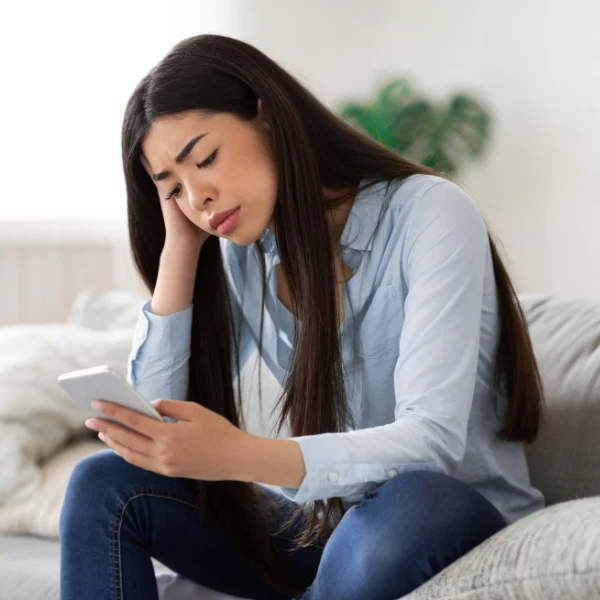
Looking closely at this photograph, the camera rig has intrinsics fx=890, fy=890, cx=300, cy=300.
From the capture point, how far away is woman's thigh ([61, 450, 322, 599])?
1028mm

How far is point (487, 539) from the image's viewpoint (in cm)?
87

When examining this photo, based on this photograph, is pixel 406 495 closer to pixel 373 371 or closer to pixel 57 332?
pixel 373 371

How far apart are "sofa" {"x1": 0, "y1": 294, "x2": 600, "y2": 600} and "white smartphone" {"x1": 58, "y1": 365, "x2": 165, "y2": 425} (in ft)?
1.03

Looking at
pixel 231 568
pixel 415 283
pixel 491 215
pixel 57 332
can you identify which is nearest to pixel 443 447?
pixel 415 283

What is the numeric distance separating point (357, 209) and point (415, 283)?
169 millimetres

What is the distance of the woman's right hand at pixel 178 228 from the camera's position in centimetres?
125

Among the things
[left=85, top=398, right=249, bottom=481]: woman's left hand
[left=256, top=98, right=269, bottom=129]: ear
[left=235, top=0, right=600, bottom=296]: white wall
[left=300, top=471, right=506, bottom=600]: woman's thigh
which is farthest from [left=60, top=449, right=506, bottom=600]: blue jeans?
[left=235, top=0, right=600, bottom=296]: white wall

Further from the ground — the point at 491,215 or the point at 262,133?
the point at 262,133

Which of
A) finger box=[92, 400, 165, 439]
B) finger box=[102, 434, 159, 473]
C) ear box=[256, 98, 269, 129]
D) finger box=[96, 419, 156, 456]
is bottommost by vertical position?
finger box=[102, 434, 159, 473]

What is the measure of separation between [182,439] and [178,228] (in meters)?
0.47

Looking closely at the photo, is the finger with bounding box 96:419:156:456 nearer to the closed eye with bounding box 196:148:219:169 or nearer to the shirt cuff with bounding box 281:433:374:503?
the shirt cuff with bounding box 281:433:374:503

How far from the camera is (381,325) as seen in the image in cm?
116

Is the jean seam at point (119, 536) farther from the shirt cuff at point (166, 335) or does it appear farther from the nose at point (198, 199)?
the nose at point (198, 199)

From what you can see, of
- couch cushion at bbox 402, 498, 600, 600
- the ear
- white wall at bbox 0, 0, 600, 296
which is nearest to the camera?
couch cushion at bbox 402, 498, 600, 600
